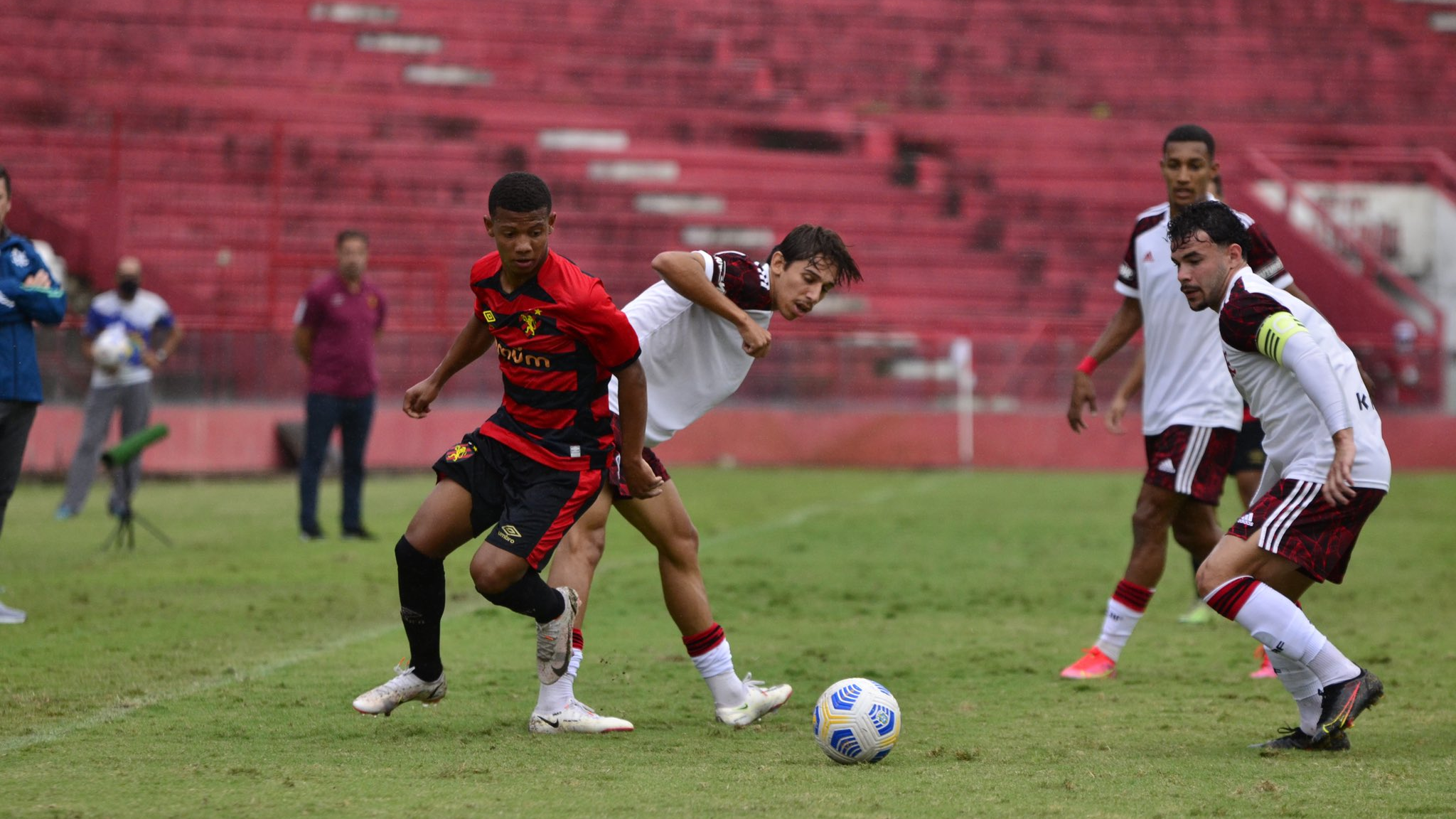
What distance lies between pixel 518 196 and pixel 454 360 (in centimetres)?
80

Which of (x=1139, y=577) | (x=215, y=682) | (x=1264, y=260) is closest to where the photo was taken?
(x=215, y=682)

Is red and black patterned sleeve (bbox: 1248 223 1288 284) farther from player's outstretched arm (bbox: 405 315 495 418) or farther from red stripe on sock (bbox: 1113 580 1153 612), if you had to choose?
player's outstretched arm (bbox: 405 315 495 418)

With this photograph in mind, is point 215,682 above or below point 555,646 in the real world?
below

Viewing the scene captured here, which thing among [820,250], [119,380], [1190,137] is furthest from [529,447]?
[119,380]

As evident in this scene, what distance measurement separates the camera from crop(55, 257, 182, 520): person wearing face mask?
12898mm

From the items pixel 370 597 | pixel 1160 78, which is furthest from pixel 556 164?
pixel 370 597

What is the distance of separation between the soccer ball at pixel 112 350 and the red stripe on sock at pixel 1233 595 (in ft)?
33.9

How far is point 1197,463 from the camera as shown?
669cm

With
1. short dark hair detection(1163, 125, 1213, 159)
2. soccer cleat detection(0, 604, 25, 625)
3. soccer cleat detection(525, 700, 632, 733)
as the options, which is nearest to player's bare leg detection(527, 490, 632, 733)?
soccer cleat detection(525, 700, 632, 733)

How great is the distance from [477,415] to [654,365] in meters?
13.6

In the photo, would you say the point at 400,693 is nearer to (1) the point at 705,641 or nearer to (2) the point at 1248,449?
(1) the point at 705,641

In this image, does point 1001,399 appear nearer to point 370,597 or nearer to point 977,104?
point 977,104

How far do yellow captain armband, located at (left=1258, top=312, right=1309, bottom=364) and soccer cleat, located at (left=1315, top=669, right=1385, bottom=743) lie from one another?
3.46 feet

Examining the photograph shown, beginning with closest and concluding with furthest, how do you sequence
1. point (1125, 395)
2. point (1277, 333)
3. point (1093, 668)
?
point (1277, 333), point (1093, 668), point (1125, 395)
